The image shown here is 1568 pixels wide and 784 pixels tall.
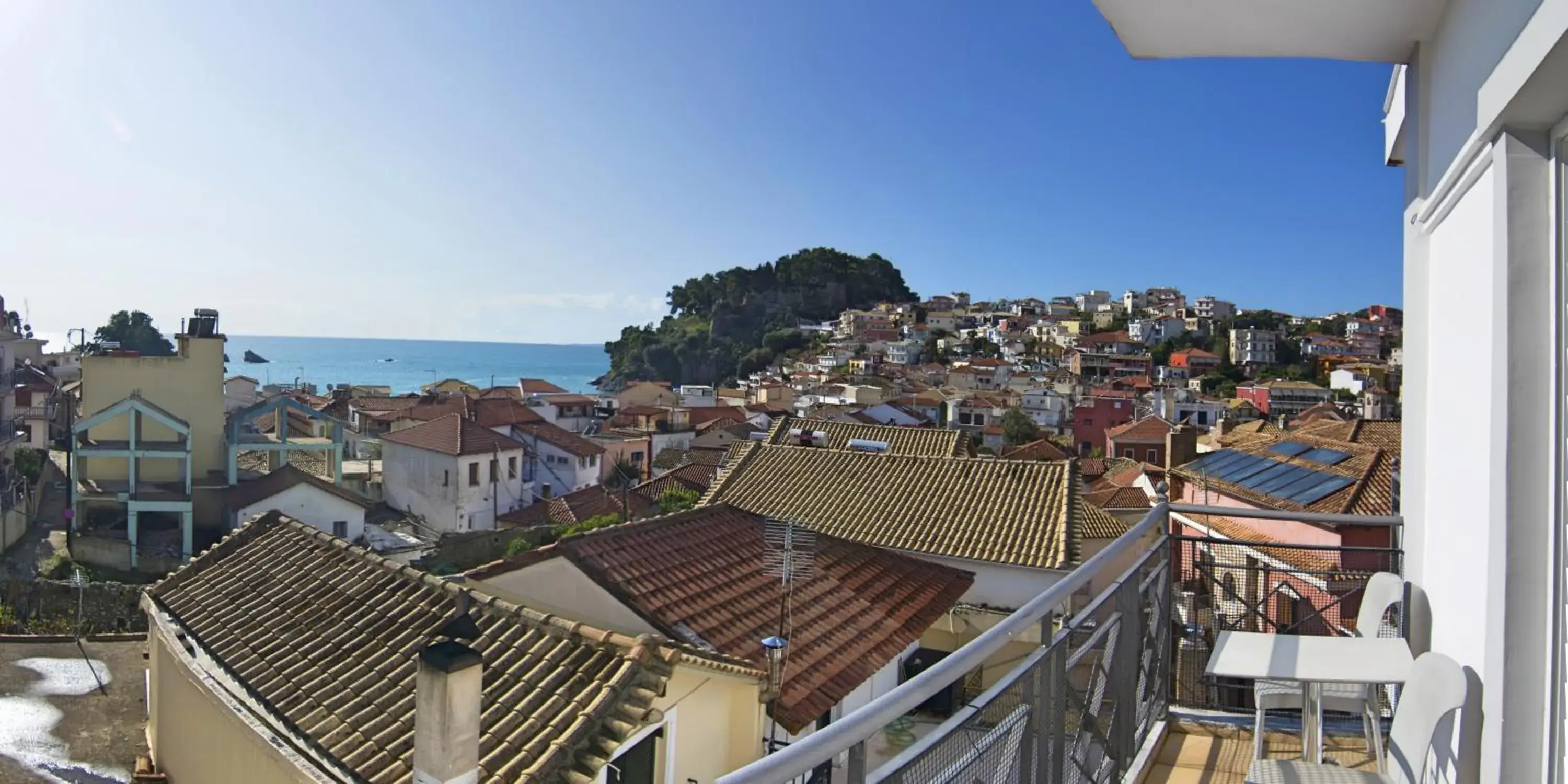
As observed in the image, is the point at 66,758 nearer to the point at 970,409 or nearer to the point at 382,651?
the point at 382,651

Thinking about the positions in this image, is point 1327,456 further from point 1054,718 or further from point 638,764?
point 1054,718

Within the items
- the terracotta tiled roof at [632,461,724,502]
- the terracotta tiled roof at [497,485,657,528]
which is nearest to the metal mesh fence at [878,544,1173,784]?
the terracotta tiled roof at [497,485,657,528]

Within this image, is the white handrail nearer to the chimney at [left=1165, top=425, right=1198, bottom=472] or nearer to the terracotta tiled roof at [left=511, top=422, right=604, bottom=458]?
the chimney at [left=1165, top=425, right=1198, bottom=472]

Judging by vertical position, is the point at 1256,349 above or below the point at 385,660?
above

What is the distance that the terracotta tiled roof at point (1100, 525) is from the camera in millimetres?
17078

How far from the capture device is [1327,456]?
53.0ft

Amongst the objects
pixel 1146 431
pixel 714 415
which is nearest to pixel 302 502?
pixel 714 415

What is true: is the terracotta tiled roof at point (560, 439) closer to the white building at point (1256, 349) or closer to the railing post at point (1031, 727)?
the railing post at point (1031, 727)

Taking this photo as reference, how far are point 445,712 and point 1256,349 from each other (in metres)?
99.4

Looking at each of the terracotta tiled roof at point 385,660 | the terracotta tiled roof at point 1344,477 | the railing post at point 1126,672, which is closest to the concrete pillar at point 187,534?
the terracotta tiled roof at point 385,660

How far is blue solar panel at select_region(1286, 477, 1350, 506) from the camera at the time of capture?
44.6 ft

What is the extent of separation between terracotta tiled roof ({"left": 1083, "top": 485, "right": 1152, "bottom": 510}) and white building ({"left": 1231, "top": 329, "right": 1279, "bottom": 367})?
235ft

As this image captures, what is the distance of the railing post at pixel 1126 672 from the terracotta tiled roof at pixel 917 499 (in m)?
9.11

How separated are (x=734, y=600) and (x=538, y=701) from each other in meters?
3.20
